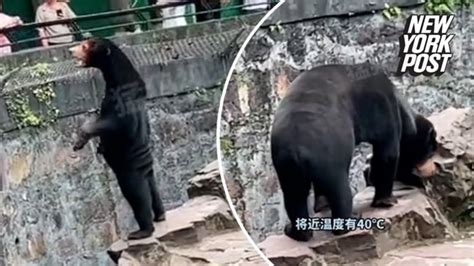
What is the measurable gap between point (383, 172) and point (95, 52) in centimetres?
109

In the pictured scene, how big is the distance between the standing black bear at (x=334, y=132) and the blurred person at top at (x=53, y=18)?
88 cm

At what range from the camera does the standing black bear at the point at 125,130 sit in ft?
15.4

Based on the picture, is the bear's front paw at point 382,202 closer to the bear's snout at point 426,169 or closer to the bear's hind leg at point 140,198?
the bear's snout at point 426,169

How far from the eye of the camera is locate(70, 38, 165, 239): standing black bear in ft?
15.4

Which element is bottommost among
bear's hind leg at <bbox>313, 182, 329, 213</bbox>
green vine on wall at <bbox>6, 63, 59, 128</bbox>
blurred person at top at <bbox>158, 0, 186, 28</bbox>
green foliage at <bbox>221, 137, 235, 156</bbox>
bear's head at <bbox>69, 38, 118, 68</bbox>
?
bear's hind leg at <bbox>313, 182, 329, 213</bbox>

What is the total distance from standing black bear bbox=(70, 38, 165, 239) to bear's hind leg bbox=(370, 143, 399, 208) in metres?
0.78

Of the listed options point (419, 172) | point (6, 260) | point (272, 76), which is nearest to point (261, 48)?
point (272, 76)

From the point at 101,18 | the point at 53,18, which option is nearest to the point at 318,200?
the point at 101,18

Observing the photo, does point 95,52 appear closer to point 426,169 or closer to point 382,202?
point 382,202

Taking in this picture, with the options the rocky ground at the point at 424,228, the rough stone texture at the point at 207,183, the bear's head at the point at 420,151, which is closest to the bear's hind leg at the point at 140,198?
the rough stone texture at the point at 207,183

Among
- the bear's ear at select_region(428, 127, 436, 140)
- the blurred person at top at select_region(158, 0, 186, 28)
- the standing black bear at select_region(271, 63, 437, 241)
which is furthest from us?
the blurred person at top at select_region(158, 0, 186, 28)

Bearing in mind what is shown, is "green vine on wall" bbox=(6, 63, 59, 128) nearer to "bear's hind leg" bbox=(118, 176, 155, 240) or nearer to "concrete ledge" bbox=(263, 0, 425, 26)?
"bear's hind leg" bbox=(118, 176, 155, 240)

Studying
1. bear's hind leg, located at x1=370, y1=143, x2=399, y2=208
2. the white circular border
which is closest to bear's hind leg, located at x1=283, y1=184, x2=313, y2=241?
the white circular border

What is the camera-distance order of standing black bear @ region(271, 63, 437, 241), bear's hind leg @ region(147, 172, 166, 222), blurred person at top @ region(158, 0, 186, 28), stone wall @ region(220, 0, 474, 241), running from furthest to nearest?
blurred person at top @ region(158, 0, 186, 28) < bear's hind leg @ region(147, 172, 166, 222) < stone wall @ region(220, 0, 474, 241) < standing black bear @ region(271, 63, 437, 241)
